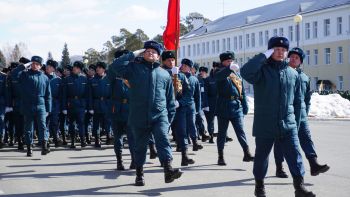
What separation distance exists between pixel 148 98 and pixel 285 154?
2.08 m

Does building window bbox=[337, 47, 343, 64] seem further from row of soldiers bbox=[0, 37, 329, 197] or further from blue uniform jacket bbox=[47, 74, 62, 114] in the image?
row of soldiers bbox=[0, 37, 329, 197]

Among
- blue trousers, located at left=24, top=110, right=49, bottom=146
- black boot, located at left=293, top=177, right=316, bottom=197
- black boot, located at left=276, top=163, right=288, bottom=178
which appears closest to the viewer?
black boot, located at left=293, top=177, right=316, bottom=197

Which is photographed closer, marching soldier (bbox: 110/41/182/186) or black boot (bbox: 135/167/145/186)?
marching soldier (bbox: 110/41/182/186)

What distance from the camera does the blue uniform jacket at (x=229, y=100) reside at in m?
9.70

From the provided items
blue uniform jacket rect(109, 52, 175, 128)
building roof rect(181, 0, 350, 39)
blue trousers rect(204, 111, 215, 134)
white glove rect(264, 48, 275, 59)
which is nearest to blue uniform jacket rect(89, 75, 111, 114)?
blue trousers rect(204, 111, 215, 134)

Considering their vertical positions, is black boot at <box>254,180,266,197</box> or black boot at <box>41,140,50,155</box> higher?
black boot at <box>41,140,50,155</box>

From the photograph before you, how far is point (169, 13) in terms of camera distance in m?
11.0

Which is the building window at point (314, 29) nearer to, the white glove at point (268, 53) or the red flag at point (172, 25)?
the red flag at point (172, 25)

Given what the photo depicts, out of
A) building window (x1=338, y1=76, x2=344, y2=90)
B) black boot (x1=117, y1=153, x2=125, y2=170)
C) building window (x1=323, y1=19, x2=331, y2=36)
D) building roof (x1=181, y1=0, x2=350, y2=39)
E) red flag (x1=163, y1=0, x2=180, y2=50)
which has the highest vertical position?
building roof (x1=181, y1=0, x2=350, y2=39)

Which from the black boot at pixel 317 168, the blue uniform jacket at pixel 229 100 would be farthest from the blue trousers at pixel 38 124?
the black boot at pixel 317 168

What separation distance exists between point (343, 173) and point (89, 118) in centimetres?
714

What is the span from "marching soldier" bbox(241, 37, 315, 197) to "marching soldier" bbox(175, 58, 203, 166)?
3.16 meters

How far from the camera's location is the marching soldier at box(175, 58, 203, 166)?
10.1 metres

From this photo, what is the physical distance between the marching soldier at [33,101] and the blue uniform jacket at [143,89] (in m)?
4.27
